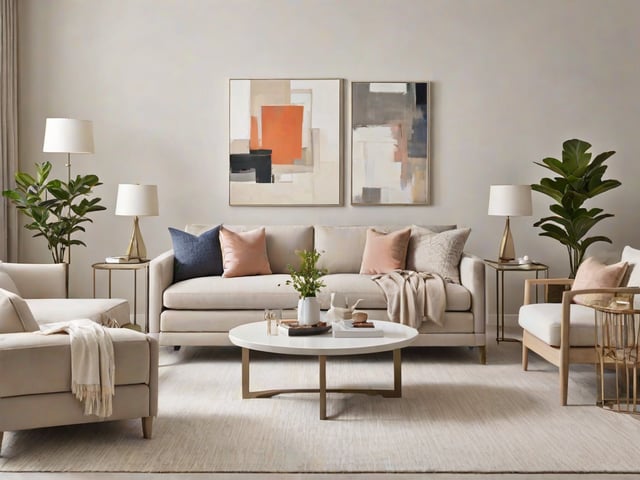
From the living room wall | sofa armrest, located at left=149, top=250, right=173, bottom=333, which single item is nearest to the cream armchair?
the living room wall

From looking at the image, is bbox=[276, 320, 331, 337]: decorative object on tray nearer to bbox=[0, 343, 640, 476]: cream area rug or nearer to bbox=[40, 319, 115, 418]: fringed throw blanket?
bbox=[0, 343, 640, 476]: cream area rug

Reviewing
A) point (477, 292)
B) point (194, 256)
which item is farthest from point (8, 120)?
point (477, 292)

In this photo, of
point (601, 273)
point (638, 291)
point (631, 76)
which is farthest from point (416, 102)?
point (638, 291)

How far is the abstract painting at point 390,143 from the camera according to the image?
245 inches

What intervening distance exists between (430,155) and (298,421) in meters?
3.23

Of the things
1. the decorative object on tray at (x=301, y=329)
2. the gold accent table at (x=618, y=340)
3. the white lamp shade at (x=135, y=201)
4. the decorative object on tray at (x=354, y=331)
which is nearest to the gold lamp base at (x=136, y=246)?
the white lamp shade at (x=135, y=201)

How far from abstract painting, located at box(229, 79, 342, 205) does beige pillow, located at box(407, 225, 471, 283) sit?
1.03 m

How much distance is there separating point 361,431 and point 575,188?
3.13 m

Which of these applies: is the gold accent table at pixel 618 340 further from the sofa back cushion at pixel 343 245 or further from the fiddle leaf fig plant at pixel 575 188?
the sofa back cushion at pixel 343 245

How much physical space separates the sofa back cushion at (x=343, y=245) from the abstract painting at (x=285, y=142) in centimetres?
51

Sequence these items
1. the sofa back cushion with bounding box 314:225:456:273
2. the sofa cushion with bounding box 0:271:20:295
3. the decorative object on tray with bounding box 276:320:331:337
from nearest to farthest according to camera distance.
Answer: the decorative object on tray with bounding box 276:320:331:337
the sofa cushion with bounding box 0:271:20:295
the sofa back cushion with bounding box 314:225:456:273

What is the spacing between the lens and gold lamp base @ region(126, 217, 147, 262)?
5.75 m

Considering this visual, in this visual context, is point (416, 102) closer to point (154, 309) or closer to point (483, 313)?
point (483, 313)

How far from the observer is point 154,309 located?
16.5 ft
